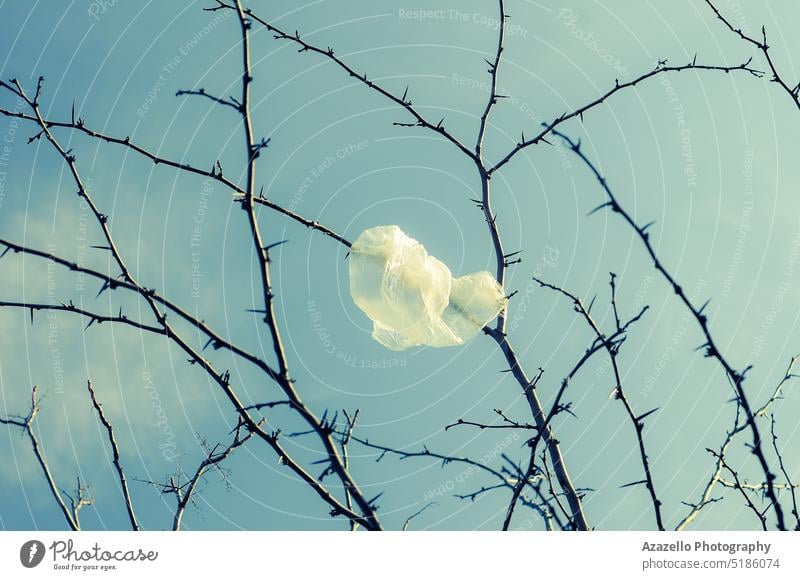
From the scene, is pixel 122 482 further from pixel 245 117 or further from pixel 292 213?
pixel 245 117

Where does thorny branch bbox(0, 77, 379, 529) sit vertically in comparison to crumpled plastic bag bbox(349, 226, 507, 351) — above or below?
below
